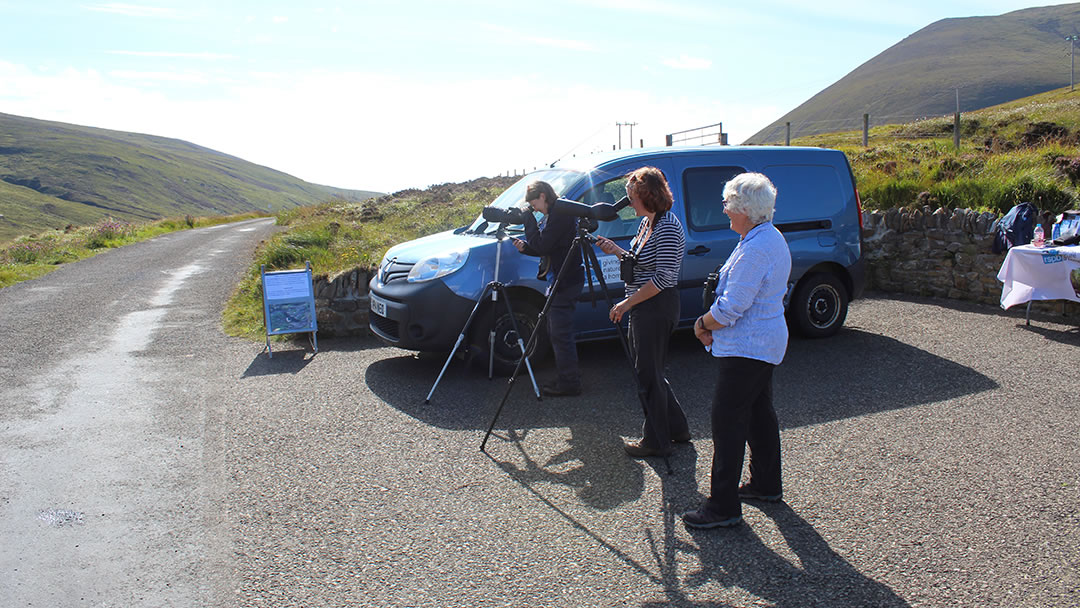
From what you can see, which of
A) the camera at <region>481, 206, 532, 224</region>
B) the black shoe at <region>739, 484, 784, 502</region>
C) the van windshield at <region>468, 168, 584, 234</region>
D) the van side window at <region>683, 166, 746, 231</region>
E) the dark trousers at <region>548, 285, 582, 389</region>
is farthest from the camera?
the van side window at <region>683, 166, 746, 231</region>

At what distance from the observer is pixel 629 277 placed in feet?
16.1

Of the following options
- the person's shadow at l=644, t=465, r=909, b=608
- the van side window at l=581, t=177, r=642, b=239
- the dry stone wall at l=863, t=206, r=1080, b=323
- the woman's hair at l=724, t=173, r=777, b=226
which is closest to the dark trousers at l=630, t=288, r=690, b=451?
the person's shadow at l=644, t=465, r=909, b=608

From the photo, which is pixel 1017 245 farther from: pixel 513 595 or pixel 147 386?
pixel 147 386

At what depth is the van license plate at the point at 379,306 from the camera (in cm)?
756

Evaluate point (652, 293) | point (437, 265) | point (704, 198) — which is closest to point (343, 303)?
point (437, 265)

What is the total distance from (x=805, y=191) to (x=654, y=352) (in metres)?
4.39

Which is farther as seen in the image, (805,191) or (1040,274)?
(1040,274)

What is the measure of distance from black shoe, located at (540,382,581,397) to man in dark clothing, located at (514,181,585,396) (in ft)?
0.09

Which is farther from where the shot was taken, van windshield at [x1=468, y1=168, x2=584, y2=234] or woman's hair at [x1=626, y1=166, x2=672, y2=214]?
van windshield at [x1=468, y1=168, x2=584, y2=234]

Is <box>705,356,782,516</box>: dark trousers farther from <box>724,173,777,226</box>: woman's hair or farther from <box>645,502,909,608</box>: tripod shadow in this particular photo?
<box>724,173,777,226</box>: woman's hair

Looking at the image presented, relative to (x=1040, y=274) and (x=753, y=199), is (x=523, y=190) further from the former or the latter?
(x=1040, y=274)

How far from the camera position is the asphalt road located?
3635 millimetres

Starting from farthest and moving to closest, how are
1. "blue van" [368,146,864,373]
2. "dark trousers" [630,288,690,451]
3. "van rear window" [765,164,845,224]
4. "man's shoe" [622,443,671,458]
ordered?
"van rear window" [765,164,845,224] < "blue van" [368,146,864,373] < "man's shoe" [622,443,671,458] < "dark trousers" [630,288,690,451]

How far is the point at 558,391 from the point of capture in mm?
6738
